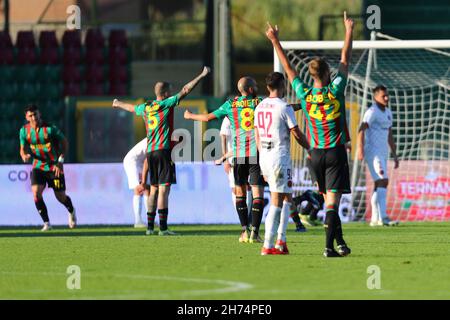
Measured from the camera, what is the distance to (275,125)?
43.5 ft

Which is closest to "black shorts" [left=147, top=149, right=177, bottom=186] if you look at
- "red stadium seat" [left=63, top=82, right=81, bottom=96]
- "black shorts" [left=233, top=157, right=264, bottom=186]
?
"black shorts" [left=233, top=157, right=264, bottom=186]

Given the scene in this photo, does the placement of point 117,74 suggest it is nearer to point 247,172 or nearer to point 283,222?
point 247,172

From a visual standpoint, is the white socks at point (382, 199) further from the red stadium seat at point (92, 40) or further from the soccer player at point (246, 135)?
the red stadium seat at point (92, 40)

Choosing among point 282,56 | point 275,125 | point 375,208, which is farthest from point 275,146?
point 375,208

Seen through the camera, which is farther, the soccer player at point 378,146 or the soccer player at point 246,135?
the soccer player at point 378,146

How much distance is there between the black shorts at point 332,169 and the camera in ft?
42.0

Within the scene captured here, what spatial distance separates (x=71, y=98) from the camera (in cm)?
2834

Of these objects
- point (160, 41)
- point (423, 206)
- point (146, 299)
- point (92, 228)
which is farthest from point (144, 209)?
point (160, 41)

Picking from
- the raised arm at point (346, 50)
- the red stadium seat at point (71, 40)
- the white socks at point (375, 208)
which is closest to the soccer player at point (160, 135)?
the white socks at point (375, 208)

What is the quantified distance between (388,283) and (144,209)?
438 inches

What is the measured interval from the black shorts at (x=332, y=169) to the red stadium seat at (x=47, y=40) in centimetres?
1965

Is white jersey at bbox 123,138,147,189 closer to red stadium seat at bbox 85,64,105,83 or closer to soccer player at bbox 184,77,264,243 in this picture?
soccer player at bbox 184,77,264,243

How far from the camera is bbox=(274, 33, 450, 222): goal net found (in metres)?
21.5
